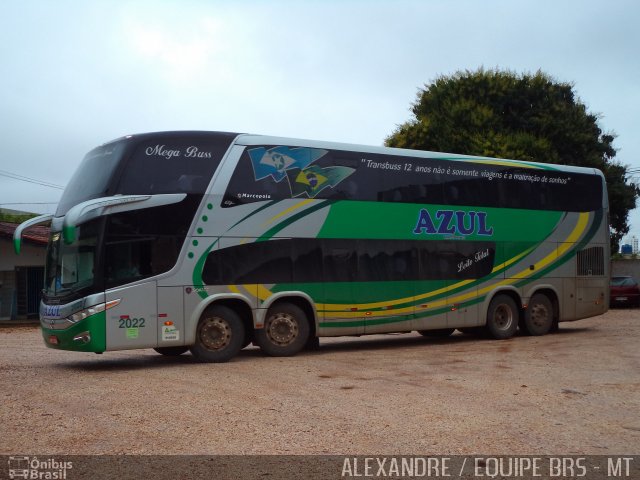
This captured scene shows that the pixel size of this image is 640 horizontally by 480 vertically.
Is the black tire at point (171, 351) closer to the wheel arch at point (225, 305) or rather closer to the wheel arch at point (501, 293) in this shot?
the wheel arch at point (225, 305)

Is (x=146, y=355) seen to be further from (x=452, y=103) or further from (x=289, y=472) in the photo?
(x=452, y=103)

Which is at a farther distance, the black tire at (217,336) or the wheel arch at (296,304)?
the wheel arch at (296,304)

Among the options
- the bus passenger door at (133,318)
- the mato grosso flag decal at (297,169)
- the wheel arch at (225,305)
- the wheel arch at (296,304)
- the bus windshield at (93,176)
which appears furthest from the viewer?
the mato grosso flag decal at (297,169)

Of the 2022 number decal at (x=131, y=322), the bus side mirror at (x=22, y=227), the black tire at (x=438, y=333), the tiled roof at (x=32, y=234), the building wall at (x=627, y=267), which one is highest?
the tiled roof at (x=32, y=234)

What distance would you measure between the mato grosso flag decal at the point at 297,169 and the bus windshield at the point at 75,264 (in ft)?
11.2

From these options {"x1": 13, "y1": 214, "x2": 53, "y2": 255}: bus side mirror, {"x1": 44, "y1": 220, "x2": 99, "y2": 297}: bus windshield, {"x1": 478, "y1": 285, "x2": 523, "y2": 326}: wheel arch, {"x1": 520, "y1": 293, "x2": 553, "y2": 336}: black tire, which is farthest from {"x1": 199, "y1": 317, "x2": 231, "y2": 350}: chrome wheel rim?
{"x1": 520, "y1": 293, "x2": 553, "y2": 336}: black tire

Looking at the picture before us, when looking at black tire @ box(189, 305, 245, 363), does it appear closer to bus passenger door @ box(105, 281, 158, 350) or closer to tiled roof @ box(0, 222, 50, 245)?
bus passenger door @ box(105, 281, 158, 350)

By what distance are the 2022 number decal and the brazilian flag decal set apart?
157 inches

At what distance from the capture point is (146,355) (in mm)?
17109

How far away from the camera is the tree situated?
34750 millimetres

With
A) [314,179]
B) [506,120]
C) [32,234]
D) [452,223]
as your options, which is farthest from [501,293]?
[32,234]

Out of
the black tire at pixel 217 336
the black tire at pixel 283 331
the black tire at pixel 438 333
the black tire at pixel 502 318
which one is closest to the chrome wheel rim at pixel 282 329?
the black tire at pixel 283 331

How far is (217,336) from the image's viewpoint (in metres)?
14.7

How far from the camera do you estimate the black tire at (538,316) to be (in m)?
19.9
